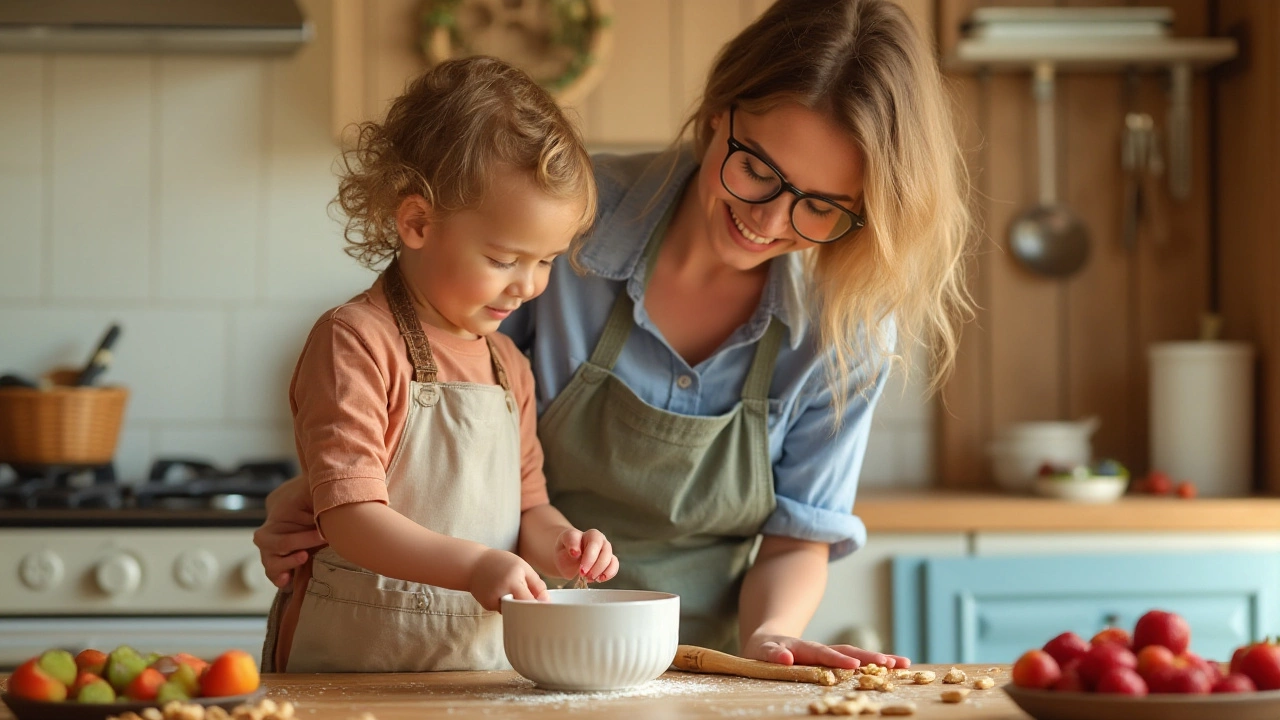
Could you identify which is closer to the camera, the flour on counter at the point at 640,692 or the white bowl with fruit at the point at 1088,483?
the flour on counter at the point at 640,692

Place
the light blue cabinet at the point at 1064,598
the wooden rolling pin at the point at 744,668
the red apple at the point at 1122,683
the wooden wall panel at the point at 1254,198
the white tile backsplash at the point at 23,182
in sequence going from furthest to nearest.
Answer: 1. the white tile backsplash at the point at 23,182
2. the wooden wall panel at the point at 1254,198
3. the light blue cabinet at the point at 1064,598
4. the wooden rolling pin at the point at 744,668
5. the red apple at the point at 1122,683

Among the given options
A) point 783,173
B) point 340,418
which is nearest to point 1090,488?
point 783,173

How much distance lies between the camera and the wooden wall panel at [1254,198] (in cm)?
249

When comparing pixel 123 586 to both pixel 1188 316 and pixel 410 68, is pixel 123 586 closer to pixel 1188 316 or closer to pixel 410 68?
pixel 410 68

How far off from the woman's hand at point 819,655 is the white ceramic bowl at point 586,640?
179 millimetres

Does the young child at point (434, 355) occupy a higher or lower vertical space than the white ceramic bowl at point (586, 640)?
higher

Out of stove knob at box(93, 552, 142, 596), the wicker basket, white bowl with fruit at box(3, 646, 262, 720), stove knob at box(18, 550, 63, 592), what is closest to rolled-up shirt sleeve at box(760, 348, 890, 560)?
white bowl with fruit at box(3, 646, 262, 720)

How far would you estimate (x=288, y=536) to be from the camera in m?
1.21

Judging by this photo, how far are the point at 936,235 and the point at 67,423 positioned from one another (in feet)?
5.67

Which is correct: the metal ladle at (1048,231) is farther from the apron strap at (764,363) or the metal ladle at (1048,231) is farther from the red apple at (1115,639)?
the red apple at (1115,639)

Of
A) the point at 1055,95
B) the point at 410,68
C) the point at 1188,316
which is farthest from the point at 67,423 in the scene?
the point at 1188,316

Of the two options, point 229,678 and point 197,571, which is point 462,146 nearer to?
point 229,678

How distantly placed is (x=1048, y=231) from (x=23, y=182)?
2.16m

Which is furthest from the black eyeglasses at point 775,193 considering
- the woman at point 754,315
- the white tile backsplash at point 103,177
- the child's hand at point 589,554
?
the white tile backsplash at point 103,177
